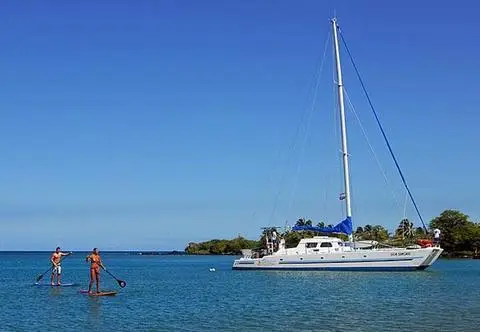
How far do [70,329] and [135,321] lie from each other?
11.1 ft

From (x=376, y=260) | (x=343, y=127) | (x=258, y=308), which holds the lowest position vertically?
(x=258, y=308)

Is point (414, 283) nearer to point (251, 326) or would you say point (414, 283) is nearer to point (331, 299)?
point (331, 299)

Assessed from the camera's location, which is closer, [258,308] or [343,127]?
[258,308]

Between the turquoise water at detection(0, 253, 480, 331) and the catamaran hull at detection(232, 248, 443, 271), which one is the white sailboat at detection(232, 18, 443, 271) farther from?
the turquoise water at detection(0, 253, 480, 331)

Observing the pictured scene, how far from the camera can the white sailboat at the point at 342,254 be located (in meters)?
66.2

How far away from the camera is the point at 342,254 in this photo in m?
67.8

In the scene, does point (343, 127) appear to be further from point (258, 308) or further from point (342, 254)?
point (258, 308)

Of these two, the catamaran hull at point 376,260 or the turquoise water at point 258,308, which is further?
the catamaran hull at point 376,260

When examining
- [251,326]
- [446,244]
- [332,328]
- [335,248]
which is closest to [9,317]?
[251,326]

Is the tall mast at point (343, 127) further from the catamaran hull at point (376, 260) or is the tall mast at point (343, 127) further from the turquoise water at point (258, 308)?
the turquoise water at point (258, 308)

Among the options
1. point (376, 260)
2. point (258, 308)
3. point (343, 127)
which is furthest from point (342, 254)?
point (258, 308)

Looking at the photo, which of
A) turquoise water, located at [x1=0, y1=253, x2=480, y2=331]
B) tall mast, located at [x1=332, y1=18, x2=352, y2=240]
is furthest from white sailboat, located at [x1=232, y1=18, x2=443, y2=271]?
turquoise water, located at [x1=0, y1=253, x2=480, y2=331]

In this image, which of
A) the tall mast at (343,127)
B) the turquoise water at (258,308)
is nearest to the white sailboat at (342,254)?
the tall mast at (343,127)

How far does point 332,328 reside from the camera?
27609mm
